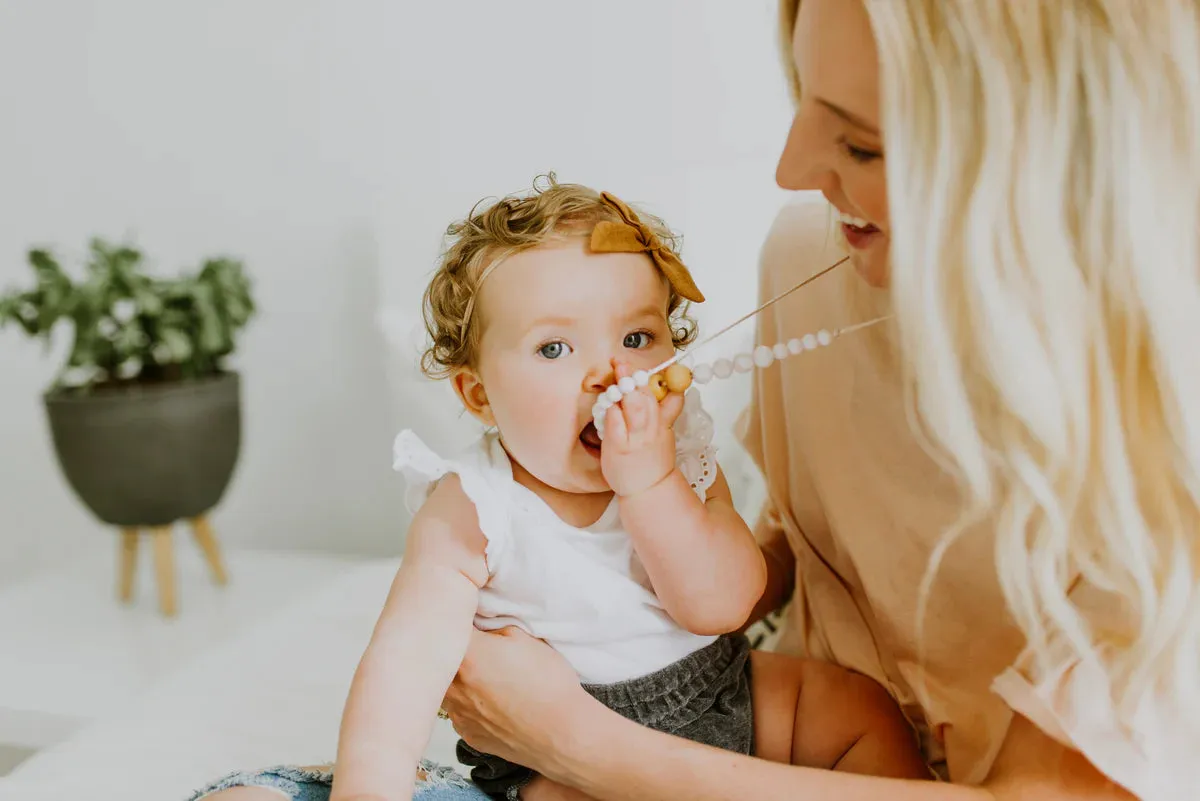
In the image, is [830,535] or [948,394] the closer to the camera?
[948,394]

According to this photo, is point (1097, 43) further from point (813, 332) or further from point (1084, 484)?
point (813, 332)

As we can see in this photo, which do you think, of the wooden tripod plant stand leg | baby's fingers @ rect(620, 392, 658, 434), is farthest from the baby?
the wooden tripod plant stand leg

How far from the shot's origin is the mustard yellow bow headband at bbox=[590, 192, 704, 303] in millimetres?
787

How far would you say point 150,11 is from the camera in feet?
6.39

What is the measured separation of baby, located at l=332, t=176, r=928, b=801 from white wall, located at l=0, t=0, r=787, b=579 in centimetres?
47

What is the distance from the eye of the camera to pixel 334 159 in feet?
6.02

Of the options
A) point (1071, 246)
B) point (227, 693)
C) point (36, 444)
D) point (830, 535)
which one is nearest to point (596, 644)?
point (830, 535)

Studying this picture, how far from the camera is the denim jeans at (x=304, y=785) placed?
0.76m

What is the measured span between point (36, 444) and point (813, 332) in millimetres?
2039

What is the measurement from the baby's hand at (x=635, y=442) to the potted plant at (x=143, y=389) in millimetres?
1168

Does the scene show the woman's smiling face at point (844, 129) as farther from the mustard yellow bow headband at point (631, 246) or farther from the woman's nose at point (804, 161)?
the mustard yellow bow headband at point (631, 246)

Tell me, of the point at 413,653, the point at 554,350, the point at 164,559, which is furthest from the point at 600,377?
the point at 164,559

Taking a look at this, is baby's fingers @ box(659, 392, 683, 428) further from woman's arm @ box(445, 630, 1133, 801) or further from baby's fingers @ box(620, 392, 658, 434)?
woman's arm @ box(445, 630, 1133, 801)

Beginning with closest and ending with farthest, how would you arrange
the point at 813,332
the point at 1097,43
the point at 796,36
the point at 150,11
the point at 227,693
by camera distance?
1. the point at 1097,43
2. the point at 796,36
3. the point at 813,332
4. the point at 227,693
5. the point at 150,11
